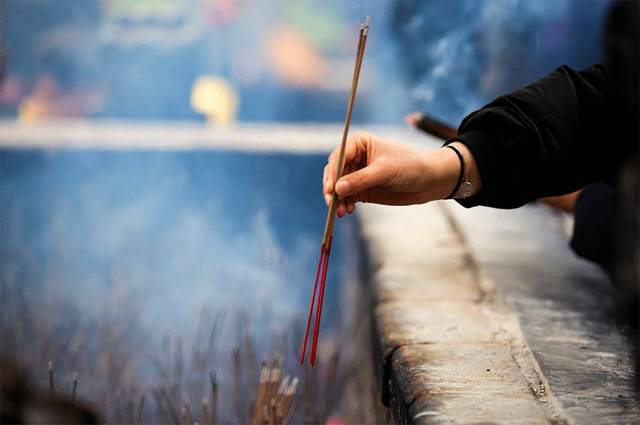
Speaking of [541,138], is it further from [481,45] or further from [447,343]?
[481,45]

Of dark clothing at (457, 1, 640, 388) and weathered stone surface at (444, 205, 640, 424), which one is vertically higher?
dark clothing at (457, 1, 640, 388)

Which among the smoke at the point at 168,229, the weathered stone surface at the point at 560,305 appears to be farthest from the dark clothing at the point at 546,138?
the smoke at the point at 168,229

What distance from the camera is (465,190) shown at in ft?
5.34

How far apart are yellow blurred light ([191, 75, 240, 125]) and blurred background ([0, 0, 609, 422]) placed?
0.01 m

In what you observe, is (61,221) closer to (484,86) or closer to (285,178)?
(285,178)

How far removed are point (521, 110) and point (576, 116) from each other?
0.11 meters

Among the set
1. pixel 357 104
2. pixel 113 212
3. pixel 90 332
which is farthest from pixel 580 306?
pixel 357 104

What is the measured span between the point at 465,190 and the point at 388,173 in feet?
0.69

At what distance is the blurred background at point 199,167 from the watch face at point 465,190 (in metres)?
1.24

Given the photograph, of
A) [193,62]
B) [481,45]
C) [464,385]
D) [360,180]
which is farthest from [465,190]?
[193,62]

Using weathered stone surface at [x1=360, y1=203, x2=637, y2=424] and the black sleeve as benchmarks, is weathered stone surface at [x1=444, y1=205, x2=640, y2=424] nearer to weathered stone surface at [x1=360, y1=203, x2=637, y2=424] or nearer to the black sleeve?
weathered stone surface at [x1=360, y1=203, x2=637, y2=424]

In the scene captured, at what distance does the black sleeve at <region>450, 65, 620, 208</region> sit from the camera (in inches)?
63.1

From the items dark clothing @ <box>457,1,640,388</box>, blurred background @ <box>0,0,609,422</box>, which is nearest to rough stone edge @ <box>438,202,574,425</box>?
dark clothing @ <box>457,1,640,388</box>

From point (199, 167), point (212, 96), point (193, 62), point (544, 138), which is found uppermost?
point (544, 138)
